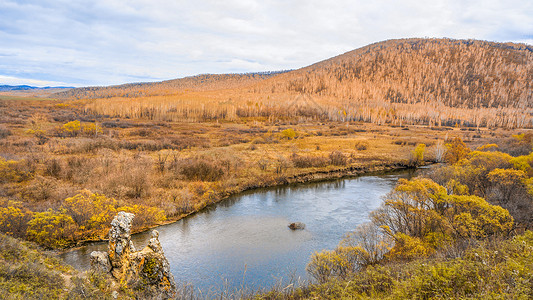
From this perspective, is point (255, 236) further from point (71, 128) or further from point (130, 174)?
point (71, 128)

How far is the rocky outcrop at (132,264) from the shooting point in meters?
8.51

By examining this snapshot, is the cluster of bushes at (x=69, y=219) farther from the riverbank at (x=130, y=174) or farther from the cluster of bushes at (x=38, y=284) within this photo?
the cluster of bushes at (x=38, y=284)

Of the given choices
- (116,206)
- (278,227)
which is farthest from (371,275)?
(116,206)

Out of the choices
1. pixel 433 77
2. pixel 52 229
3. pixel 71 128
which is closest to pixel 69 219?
pixel 52 229

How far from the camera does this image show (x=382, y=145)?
166 feet

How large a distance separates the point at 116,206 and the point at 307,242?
503 inches

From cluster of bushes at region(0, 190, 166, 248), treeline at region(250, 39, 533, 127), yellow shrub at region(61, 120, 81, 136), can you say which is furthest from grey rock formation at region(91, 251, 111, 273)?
treeline at region(250, 39, 533, 127)

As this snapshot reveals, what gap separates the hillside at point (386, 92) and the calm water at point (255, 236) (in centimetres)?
6756

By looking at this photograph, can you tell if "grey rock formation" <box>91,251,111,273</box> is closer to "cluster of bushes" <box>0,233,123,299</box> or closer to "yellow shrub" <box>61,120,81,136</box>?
"cluster of bushes" <box>0,233,123,299</box>

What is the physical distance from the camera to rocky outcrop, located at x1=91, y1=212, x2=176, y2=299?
8508mm

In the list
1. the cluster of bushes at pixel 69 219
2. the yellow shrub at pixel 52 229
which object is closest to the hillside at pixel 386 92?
the cluster of bushes at pixel 69 219

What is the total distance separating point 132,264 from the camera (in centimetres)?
895

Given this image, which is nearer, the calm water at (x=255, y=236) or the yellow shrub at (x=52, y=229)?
the calm water at (x=255, y=236)

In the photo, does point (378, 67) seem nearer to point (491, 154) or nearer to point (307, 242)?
point (491, 154)
